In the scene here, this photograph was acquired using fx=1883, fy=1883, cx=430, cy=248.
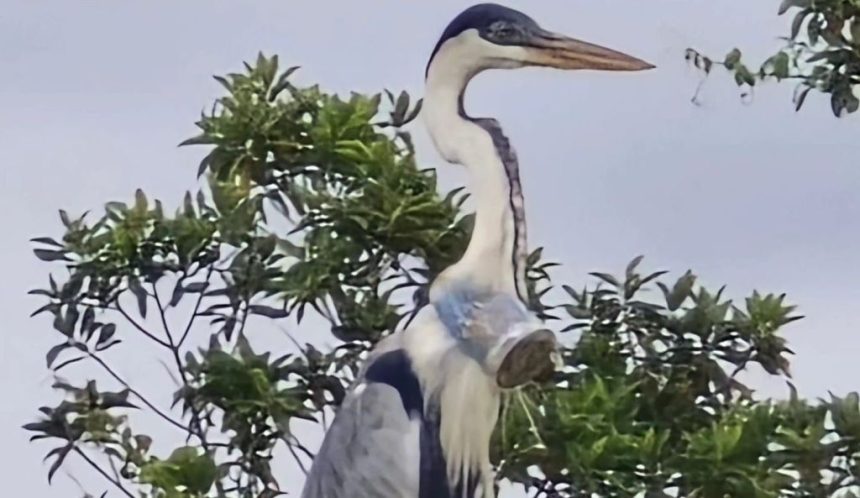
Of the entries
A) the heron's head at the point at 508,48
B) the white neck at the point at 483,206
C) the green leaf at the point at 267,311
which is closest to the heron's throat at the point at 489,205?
the white neck at the point at 483,206

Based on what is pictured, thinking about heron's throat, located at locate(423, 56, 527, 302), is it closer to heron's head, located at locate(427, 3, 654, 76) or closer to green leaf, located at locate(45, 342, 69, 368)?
heron's head, located at locate(427, 3, 654, 76)

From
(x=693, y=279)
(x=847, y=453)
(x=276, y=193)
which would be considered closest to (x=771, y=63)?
(x=693, y=279)

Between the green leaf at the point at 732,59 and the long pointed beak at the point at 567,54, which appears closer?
the long pointed beak at the point at 567,54

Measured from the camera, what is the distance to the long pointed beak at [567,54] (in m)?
3.56

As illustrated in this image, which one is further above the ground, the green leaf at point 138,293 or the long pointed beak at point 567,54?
the long pointed beak at point 567,54

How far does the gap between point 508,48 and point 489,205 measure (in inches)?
13.3

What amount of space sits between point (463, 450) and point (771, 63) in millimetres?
2093

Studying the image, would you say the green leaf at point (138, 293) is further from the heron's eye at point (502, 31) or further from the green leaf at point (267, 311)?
the heron's eye at point (502, 31)

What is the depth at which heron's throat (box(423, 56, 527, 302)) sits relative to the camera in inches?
133

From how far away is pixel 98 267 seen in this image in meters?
5.12

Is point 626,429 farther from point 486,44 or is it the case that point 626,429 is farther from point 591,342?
point 486,44

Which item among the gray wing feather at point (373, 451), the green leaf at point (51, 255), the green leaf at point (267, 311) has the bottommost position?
the gray wing feather at point (373, 451)

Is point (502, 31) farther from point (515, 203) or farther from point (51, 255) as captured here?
point (51, 255)

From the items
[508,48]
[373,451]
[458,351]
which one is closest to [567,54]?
[508,48]
